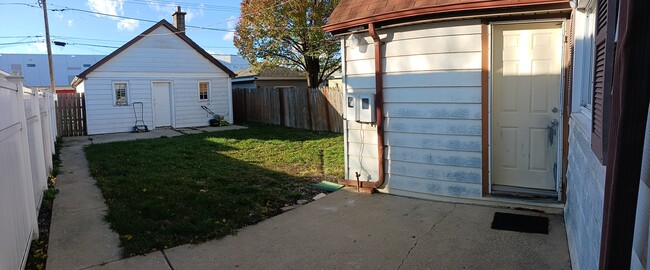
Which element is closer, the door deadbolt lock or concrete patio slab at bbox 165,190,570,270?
concrete patio slab at bbox 165,190,570,270

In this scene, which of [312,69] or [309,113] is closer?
[309,113]

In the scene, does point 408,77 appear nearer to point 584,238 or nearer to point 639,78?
point 584,238

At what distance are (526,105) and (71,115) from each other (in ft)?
52.7

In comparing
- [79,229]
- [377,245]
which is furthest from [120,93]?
[377,245]

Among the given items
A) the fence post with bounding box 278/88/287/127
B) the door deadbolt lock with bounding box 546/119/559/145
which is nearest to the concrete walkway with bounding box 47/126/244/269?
the door deadbolt lock with bounding box 546/119/559/145

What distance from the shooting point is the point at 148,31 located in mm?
17000

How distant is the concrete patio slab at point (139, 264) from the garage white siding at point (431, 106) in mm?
3203

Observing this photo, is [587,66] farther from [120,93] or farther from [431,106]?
[120,93]

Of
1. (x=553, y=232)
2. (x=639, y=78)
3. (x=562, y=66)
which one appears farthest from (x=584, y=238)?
(x=562, y=66)

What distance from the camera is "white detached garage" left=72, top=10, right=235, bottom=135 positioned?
16525 millimetres

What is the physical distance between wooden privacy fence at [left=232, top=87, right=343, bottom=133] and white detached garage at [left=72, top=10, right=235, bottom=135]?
3.90 feet

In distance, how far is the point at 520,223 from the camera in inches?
182

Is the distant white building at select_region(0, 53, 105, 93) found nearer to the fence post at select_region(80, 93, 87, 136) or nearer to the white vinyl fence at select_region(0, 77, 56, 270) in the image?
the fence post at select_region(80, 93, 87, 136)

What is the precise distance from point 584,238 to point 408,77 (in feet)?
10.7
